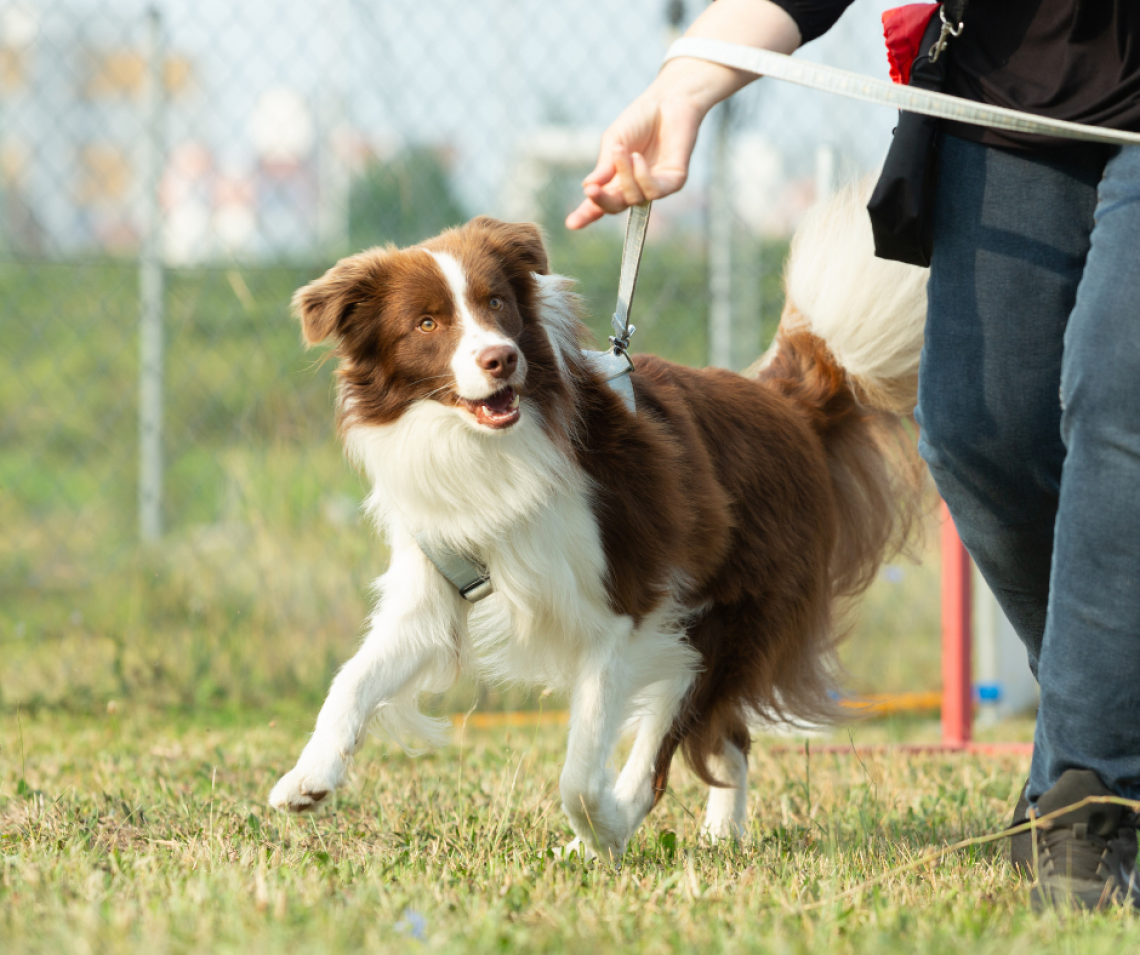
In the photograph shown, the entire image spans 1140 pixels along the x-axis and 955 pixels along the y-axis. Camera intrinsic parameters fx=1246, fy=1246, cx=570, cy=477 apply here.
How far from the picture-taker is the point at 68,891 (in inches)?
81.9

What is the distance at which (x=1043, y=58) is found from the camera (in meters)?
2.20

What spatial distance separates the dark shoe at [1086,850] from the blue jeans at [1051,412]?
4 centimetres

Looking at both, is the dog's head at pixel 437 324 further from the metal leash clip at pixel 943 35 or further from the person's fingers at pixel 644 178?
the metal leash clip at pixel 943 35

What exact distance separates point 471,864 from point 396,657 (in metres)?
0.52

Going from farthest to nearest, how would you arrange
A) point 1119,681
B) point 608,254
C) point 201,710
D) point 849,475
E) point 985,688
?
point 608,254
point 985,688
point 201,710
point 849,475
point 1119,681

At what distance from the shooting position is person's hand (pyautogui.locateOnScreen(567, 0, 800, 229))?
2127mm

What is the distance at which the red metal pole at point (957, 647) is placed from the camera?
4.36 m

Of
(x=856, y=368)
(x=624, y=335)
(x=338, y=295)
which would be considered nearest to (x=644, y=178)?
(x=624, y=335)

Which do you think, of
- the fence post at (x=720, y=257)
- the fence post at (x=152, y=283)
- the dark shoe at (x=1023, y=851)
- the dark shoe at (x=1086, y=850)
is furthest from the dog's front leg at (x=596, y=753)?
the fence post at (x=152, y=283)

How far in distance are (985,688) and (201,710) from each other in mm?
3127

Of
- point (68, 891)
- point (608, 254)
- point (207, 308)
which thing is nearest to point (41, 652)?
point (207, 308)

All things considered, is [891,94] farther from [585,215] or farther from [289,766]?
[289,766]

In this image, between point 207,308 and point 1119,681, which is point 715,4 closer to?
point 1119,681

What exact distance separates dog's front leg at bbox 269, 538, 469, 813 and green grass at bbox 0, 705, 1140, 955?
24cm
